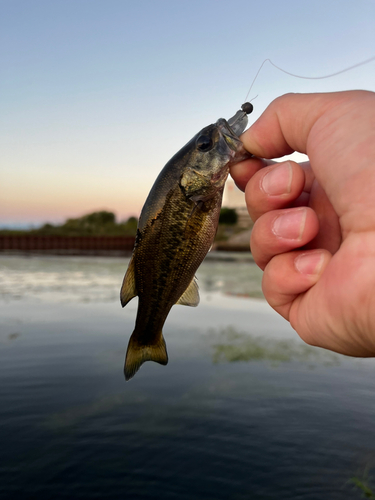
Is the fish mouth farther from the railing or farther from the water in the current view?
the railing

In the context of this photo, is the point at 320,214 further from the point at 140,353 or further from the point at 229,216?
the point at 229,216

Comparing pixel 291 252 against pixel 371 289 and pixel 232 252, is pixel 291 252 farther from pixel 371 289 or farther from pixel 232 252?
pixel 232 252

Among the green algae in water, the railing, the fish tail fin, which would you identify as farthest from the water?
the railing

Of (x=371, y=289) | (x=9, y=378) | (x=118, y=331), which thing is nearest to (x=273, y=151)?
(x=371, y=289)

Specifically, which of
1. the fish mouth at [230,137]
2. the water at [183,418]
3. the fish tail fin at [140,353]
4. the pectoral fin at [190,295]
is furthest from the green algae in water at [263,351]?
the fish mouth at [230,137]

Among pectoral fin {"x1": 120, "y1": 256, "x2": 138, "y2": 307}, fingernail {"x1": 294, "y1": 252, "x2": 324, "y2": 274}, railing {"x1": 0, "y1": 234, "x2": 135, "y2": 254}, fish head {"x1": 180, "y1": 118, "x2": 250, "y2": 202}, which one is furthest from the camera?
railing {"x1": 0, "y1": 234, "x2": 135, "y2": 254}

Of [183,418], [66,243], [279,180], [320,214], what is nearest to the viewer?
[279,180]

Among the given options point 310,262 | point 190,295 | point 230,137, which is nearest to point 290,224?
point 310,262
